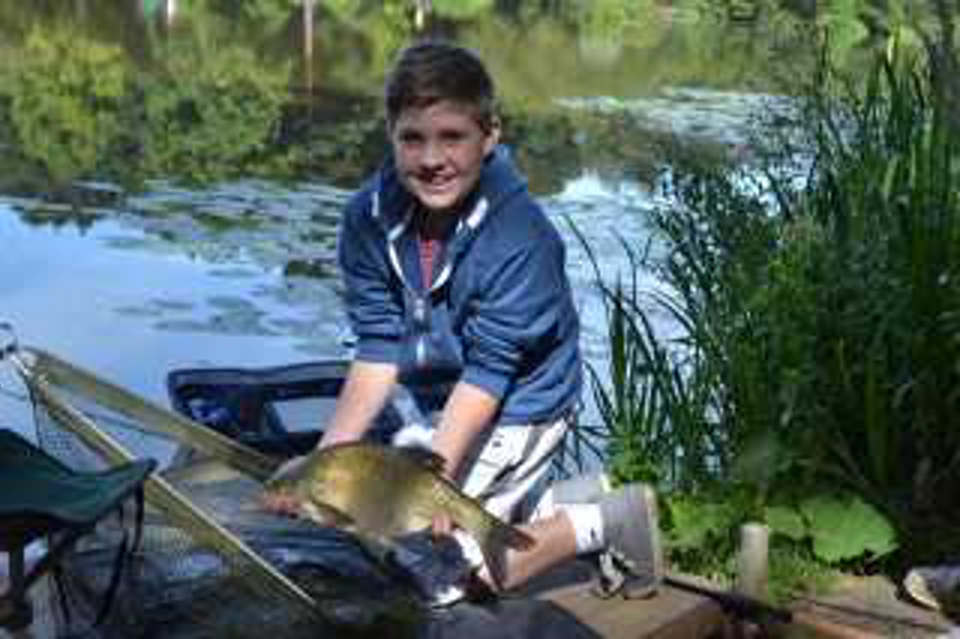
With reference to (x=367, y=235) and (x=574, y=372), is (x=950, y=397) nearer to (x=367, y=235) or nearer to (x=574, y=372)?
(x=574, y=372)

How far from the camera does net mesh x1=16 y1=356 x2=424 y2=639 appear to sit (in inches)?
131

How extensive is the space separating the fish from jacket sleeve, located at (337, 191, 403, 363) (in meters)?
0.62

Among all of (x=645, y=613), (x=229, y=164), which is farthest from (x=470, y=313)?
(x=229, y=164)

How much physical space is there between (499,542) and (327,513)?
390mm

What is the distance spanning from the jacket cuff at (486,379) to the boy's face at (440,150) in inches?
15.6

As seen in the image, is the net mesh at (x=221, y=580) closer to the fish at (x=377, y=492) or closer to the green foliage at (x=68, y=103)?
the fish at (x=377, y=492)

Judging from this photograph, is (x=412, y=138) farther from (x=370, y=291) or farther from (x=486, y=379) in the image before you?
(x=486, y=379)

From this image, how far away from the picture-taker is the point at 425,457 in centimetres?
325

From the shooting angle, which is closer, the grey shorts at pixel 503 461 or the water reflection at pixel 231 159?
the grey shorts at pixel 503 461

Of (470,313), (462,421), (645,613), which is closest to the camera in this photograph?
(462,421)

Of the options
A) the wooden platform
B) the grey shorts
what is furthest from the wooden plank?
the grey shorts

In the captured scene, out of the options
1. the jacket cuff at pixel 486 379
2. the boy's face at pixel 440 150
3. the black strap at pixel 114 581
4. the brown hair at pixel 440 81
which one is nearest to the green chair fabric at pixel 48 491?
the black strap at pixel 114 581

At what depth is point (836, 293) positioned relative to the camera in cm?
461

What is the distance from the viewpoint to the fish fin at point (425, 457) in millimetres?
3236
